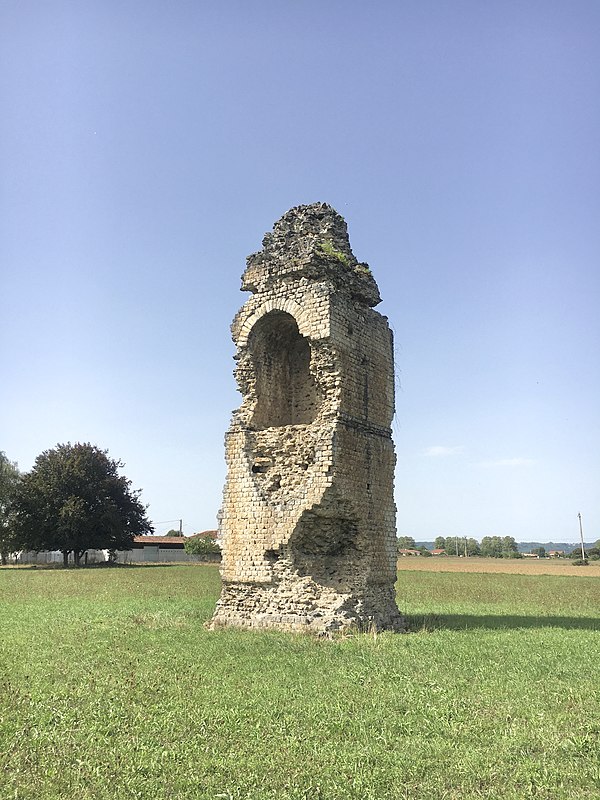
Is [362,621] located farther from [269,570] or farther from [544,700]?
[544,700]

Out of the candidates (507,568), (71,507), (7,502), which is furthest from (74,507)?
(507,568)

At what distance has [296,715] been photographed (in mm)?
6066

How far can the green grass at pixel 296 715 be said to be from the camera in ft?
15.2

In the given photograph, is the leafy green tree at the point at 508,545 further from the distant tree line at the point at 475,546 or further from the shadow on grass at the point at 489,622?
the shadow on grass at the point at 489,622

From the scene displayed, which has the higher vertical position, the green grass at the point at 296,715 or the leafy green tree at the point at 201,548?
the leafy green tree at the point at 201,548

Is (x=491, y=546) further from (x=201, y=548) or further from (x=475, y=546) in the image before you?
(x=201, y=548)

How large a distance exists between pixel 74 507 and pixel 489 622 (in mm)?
31749

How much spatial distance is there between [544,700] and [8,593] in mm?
18307

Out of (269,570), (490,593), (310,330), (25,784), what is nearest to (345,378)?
(310,330)

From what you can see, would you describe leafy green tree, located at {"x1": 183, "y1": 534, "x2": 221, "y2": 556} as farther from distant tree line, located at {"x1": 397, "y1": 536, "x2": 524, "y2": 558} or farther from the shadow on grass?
distant tree line, located at {"x1": 397, "y1": 536, "x2": 524, "y2": 558}

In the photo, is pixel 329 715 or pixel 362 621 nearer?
pixel 329 715

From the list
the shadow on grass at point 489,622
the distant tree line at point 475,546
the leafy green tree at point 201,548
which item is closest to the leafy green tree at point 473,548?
the distant tree line at point 475,546

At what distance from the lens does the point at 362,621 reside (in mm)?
11242

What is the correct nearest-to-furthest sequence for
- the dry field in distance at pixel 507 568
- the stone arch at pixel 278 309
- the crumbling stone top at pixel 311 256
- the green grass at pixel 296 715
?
1. the green grass at pixel 296 715
2. the stone arch at pixel 278 309
3. the crumbling stone top at pixel 311 256
4. the dry field in distance at pixel 507 568
